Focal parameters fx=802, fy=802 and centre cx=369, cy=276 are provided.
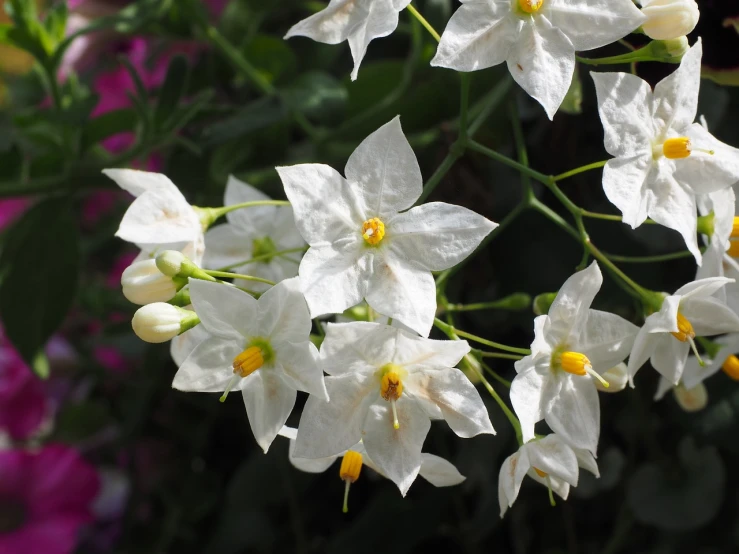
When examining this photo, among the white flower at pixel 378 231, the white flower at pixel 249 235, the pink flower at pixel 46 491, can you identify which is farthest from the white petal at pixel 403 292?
the pink flower at pixel 46 491

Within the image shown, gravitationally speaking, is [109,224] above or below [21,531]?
above

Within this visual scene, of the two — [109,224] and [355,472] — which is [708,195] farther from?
[109,224]

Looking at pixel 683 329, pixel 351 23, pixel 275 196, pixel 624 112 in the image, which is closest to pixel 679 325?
pixel 683 329

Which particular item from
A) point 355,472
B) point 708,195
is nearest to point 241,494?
point 355,472

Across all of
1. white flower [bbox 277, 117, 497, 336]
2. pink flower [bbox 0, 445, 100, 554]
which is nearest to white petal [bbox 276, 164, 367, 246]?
white flower [bbox 277, 117, 497, 336]

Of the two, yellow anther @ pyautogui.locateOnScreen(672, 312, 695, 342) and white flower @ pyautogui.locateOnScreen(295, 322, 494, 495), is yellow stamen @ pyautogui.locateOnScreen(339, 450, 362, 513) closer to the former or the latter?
white flower @ pyautogui.locateOnScreen(295, 322, 494, 495)

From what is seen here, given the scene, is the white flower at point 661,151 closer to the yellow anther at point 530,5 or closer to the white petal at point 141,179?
the yellow anther at point 530,5
